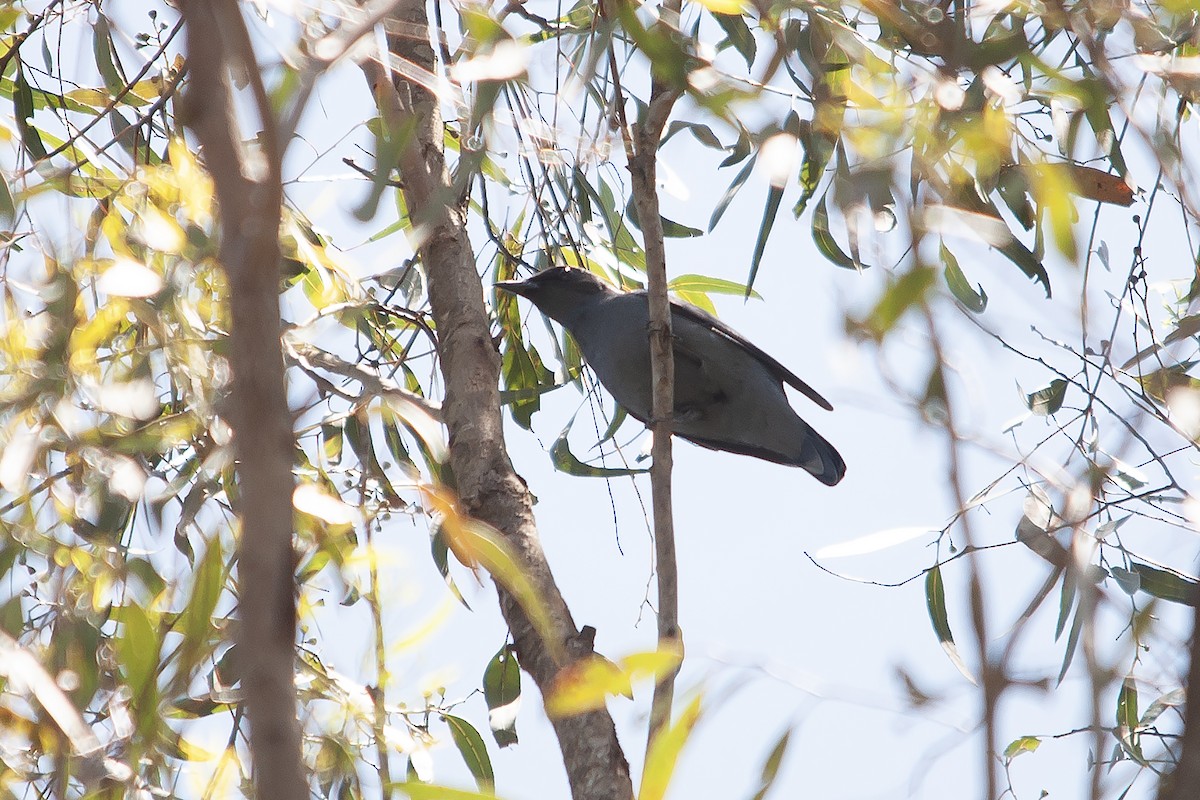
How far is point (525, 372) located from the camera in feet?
12.2

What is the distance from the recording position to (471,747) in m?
→ 3.25

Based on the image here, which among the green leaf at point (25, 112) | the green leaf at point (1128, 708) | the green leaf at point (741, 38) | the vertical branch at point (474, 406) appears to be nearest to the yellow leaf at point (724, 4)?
the vertical branch at point (474, 406)

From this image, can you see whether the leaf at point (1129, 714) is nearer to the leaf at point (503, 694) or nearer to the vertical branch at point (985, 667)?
the leaf at point (503, 694)

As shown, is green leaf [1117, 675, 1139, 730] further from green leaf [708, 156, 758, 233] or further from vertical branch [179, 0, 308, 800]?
vertical branch [179, 0, 308, 800]

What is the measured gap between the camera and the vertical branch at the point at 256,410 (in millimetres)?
692

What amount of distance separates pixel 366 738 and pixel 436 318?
3.70 feet

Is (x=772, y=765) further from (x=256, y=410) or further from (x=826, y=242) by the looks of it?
(x=826, y=242)

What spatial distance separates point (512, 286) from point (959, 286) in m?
1.38

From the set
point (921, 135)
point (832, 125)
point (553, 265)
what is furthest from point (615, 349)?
point (921, 135)

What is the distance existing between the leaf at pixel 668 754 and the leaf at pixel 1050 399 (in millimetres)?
2162

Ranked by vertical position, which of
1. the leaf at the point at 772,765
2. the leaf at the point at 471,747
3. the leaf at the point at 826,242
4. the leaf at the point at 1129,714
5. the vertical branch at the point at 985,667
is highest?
the leaf at the point at 826,242

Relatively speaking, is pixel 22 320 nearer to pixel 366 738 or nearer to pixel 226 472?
pixel 226 472

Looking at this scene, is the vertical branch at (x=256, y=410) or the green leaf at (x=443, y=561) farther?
the green leaf at (x=443, y=561)

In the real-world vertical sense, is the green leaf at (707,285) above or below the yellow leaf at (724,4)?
above
